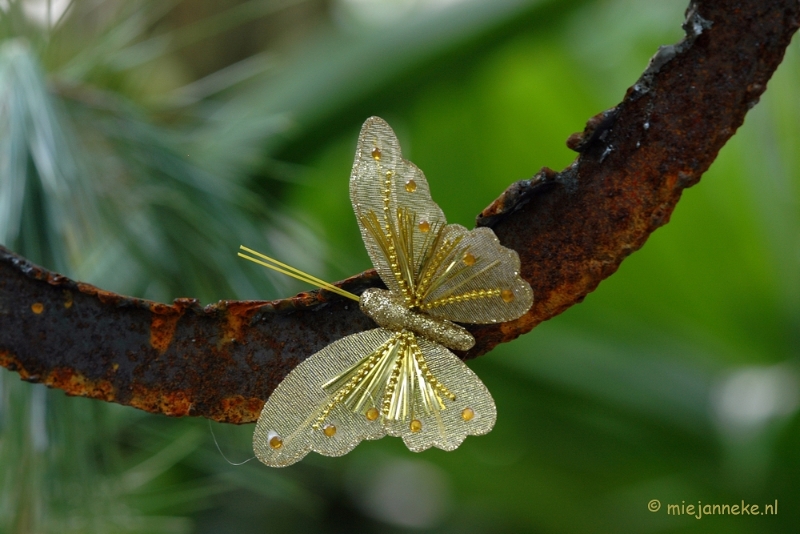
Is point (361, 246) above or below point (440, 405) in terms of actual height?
above

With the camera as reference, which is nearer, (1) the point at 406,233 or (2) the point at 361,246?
(1) the point at 406,233

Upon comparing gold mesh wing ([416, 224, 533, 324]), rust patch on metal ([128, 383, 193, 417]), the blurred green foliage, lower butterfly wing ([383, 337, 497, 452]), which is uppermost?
the blurred green foliage

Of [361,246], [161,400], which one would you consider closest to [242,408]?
[161,400]

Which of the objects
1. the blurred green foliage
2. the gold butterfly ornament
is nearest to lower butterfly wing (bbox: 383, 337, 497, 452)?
the gold butterfly ornament

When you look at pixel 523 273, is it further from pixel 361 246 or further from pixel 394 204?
pixel 361 246

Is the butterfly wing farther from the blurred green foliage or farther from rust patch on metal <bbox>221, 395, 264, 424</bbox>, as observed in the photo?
the blurred green foliage

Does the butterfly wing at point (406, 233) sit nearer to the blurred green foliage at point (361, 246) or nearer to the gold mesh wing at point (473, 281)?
the gold mesh wing at point (473, 281)

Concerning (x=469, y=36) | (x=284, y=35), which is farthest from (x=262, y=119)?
(x=284, y=35)

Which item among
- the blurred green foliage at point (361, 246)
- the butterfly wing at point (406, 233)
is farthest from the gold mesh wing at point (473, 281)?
the blurred green foliage at point (361, 246)
